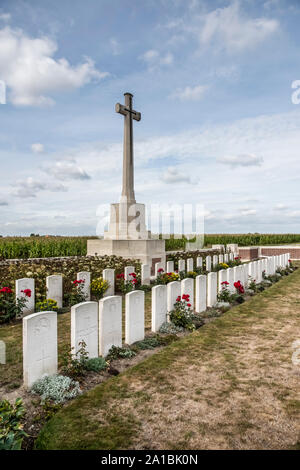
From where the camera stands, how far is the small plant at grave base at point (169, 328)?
20.5ft

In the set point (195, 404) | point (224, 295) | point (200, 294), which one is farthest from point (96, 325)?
point (224, 295)

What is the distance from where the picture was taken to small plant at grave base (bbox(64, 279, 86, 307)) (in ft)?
28.0

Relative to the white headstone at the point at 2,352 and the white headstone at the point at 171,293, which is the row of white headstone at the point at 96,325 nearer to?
the white headstone at the point at 171,293

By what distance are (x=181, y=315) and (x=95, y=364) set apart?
8.15ft

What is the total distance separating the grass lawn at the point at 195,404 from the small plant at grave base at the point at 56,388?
5.1 inches

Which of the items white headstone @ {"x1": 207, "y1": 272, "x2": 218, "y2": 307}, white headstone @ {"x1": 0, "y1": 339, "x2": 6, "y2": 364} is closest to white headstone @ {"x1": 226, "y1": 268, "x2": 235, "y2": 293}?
white headstone @ {"x1": 207, "y1": 272, "x2": 218, "y2": 307}

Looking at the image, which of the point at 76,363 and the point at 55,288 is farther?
the point at 55,288

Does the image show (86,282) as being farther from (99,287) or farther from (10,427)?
(10,427)

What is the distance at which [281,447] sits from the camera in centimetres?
288

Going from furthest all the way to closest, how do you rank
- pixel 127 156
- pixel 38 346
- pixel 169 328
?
pixel 127 156 → pixel 169 328 → pixel 38 346

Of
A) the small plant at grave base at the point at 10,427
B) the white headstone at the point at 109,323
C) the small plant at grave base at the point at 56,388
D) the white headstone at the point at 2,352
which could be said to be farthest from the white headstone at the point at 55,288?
the small plant at grave base at the point at 10,427

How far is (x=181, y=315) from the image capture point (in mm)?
6543

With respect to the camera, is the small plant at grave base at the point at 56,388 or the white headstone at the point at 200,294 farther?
the white headstone at the point at 200,294
